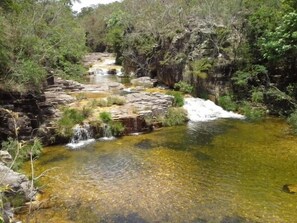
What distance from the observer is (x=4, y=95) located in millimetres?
15547

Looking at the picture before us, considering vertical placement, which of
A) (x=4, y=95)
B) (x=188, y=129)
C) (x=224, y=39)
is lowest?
(x=188, y=129)

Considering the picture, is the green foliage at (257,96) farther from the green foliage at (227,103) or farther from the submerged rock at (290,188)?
the submerged rock at (290,188)

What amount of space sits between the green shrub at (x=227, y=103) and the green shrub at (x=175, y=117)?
3304mm

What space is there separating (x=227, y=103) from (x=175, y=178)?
11.3 metres

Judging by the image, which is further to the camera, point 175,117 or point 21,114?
point 175,117

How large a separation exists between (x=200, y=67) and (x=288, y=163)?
1268 centimetres

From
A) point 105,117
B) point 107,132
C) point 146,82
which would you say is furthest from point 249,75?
point 146,82

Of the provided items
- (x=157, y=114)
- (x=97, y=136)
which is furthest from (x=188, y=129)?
(x=97, y=136)

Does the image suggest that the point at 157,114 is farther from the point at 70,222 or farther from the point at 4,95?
the point at 70,222

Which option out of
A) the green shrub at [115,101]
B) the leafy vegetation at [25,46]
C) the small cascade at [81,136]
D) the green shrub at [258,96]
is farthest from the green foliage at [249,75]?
the leafy vegetation at [25,46]

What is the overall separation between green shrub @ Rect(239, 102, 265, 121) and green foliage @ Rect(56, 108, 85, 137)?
32.9ft

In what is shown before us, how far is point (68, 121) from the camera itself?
55.6 feet

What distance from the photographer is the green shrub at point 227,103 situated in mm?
21766

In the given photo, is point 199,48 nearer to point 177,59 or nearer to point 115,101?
point 177,59
